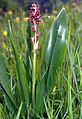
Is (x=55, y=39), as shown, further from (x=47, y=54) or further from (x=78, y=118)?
(x=78, y=118)

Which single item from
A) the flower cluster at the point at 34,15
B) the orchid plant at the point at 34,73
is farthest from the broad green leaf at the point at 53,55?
the flower cluster at the point at 34,15

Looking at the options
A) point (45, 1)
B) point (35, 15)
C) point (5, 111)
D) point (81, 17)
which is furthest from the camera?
point (45, 1)

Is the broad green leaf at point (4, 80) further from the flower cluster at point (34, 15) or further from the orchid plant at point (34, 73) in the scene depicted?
the flower cluster at point (34, 15)

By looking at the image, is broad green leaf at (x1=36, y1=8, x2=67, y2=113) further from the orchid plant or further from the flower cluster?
the flower cluster

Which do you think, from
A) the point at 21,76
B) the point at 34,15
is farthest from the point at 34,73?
the point at 34,15

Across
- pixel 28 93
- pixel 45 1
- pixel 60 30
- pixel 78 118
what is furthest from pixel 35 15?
pixel 45 1

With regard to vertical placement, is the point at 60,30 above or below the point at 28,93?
above

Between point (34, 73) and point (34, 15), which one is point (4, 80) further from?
point (34, 15)

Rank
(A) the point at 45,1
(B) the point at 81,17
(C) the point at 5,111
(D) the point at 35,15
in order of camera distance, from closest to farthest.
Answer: (D) the point at 35,15
(C) the point at 5,111
(B) the point at 81,17
(A) the point at 45,1
